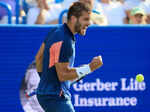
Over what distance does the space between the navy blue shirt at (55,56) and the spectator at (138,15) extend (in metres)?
2.74

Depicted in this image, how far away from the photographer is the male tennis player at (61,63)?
3713mm

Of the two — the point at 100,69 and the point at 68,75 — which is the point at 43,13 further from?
the point at 68,75

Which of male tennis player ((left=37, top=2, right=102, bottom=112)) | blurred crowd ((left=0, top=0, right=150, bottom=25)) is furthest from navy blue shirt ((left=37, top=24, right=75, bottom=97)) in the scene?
blurred crowd ((left=0, top=0, right=150, bottom=25))

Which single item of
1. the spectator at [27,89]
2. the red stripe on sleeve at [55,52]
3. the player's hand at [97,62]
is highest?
the red stripe on sleeve at [55,52]

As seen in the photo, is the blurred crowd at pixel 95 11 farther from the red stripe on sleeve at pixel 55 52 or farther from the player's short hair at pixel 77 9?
the red stripe on sleeve at pixel 55 52

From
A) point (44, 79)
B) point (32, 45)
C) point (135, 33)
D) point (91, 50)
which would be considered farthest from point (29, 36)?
point (44, 79)

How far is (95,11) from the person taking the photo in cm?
623

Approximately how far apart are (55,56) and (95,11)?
2.65 metres

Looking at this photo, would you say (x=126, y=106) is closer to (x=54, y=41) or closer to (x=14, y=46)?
(x=14, y=46)

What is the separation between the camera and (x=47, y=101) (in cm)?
386

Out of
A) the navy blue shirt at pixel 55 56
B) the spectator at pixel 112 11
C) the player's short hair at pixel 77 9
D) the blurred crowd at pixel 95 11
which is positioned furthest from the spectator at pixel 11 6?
the player's short hair at pixel 77 9

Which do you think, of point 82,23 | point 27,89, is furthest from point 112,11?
point 82,23

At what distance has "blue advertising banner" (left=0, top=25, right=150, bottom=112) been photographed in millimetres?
5586

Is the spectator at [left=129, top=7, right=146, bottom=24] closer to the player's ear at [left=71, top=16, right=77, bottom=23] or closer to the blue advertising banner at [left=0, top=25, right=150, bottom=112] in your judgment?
the blue advertising banner at [left=0, top=25, right=150, bottom=112]
